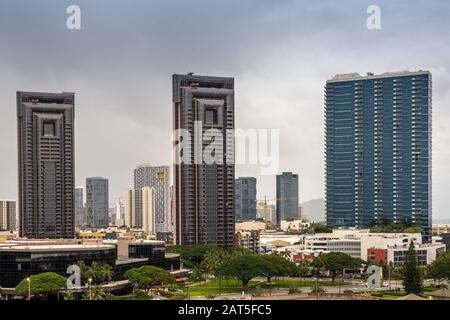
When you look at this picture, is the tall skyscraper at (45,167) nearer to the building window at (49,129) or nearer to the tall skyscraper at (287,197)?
the building window at (49,129)

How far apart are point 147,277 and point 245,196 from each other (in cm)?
627

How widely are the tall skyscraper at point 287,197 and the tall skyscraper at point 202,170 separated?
1429 millimetres

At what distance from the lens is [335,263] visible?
11.5 m

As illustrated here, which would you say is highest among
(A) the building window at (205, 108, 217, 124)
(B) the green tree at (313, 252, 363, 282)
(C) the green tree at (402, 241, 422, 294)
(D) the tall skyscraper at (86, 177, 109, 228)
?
(A) the building window at (205, 108, 217, 124)

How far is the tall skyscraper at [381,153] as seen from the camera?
18.0m

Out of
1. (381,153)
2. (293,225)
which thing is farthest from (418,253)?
(293,225)

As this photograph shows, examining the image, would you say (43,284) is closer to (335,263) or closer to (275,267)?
(275,267)

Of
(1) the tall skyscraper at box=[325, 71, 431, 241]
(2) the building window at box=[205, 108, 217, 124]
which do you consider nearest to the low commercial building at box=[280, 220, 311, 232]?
(1) the tall skyscraper at box=[325, 71, 431, 241]

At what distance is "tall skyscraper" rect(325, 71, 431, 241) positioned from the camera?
18.0 m

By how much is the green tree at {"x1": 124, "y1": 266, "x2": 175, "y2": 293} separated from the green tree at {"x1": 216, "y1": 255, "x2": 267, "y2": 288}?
0.93 m

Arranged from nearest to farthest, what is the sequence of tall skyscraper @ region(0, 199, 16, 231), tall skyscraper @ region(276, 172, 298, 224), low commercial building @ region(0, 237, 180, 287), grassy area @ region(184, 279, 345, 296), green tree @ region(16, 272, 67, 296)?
green tree @ region(16, 272, 67, 296) < low commercial building @ region(0, 237, 180, 287) < grassy area @ region(184, 279, 345, 296) < tall skyscraper @ region(276, 172, 298, 224) < tall skyscraper @ region(0, 199, 16, 231)

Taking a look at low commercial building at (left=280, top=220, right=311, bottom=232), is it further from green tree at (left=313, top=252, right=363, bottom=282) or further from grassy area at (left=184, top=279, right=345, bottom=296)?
grassy area at (left=184, top=279, right=345, bottom=296)

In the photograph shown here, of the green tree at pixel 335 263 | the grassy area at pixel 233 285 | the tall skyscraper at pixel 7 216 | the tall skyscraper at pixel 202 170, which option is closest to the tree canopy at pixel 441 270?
the grassy area at pixel 233 285
